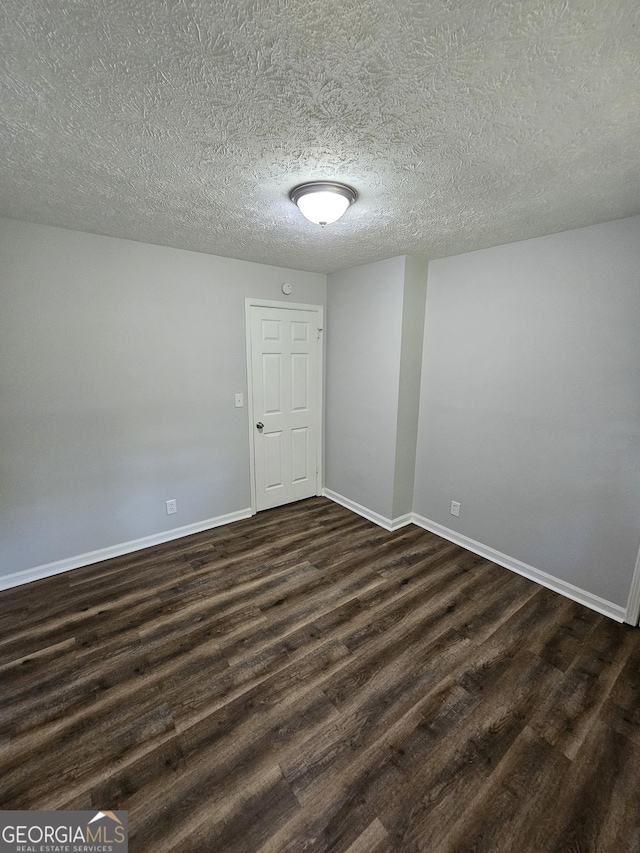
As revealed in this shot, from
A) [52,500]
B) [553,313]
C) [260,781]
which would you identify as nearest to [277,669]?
[260,781]

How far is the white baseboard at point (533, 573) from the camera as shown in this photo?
88.6 inches

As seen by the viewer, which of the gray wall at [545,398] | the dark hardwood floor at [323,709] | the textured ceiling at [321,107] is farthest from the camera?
the gray wall at [545,398]

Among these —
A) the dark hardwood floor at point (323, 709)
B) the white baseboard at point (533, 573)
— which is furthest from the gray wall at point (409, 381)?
the dark hardwood floor at point (323, 709)

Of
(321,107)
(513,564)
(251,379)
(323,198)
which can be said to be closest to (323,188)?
(323,198)

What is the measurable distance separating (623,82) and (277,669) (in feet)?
8.96

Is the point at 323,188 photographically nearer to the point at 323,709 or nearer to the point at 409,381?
the point at 409,381

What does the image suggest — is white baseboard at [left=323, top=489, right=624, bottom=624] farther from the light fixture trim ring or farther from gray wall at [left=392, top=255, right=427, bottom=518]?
the light fixture trim ring

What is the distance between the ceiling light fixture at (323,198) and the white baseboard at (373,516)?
8.53 feet

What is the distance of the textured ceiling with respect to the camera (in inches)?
34.0

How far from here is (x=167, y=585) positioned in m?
2.51

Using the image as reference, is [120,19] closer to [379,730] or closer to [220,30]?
[220,30]

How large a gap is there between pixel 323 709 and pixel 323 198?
247cm

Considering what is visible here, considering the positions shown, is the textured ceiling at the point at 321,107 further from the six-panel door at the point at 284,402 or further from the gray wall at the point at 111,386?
the six-panel door at the point at 284,402

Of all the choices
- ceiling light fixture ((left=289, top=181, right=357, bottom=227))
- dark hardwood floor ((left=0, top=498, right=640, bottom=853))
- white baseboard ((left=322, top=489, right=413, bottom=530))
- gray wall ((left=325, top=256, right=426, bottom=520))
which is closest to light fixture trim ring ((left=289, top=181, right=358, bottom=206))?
ceiling light fixture ((left=289, top=181, right=357, bottom=227))
